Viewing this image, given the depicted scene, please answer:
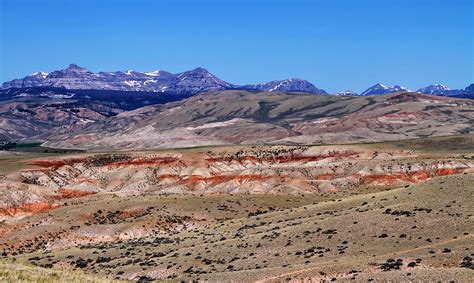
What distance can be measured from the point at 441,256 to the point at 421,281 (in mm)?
6211

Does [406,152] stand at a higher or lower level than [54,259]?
higher

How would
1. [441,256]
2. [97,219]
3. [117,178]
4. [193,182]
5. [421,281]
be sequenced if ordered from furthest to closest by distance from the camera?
[117,178] → [193,182] → [97,219] → [441,256] → [421,281]

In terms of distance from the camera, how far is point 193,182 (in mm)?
125500

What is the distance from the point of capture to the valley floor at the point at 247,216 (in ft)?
152

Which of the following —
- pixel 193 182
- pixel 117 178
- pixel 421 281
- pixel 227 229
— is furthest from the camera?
pixel 117 178

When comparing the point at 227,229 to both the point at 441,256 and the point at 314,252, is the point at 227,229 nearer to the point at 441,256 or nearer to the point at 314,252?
the point at 314,252

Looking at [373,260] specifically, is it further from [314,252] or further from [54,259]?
[54,259]

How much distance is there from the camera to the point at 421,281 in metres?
37.2

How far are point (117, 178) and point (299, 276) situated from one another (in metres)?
95.8

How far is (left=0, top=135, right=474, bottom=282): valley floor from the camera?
46.3 m

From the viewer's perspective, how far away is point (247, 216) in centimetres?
8744

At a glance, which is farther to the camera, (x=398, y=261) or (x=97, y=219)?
(x=97, y=219)

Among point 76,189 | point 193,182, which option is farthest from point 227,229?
point 76,189

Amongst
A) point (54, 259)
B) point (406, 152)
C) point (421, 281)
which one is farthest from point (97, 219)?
point (406, 152)
